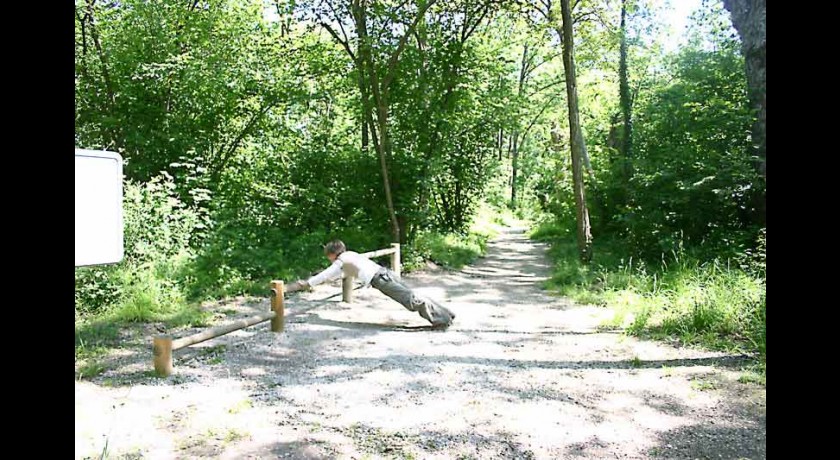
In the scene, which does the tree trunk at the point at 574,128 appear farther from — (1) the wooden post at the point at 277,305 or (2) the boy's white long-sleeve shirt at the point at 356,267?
(1) the wooden post at the point at 277,305

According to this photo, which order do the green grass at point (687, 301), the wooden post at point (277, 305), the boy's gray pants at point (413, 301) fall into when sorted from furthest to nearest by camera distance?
the boy's gray pants at point (413, 301), the wooden post at point (277, 305), the green grass at point (687, 301)

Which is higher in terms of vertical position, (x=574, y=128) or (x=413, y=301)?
(x=574, y=128)

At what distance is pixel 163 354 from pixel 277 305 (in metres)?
1.95

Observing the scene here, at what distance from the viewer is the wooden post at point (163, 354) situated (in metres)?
5.39

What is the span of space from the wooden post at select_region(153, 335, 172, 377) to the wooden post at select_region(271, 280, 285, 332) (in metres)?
1.83

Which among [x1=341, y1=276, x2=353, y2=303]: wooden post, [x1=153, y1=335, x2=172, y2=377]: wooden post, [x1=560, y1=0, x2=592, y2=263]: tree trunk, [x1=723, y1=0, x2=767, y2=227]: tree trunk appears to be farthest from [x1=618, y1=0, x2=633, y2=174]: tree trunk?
[x1=153, y1=335, x2=172, y2=377]: wooden post

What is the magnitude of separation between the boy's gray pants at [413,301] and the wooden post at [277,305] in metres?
1.13

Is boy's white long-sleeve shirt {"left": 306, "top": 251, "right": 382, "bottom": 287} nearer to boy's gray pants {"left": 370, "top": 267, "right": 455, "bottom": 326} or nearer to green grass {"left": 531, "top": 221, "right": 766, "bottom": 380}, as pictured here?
boy's gray pants {"left": 370, "top": 267, "right": 455, "bottom": 326}

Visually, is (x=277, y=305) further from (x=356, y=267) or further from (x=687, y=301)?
(x=687, y=301)

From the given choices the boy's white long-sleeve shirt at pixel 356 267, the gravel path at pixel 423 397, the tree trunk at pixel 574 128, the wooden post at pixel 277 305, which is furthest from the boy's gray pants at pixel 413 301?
the tree trunk at pixel 574 128

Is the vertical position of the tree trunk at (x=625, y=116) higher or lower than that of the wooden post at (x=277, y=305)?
higher

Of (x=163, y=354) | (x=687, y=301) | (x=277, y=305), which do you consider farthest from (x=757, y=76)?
(x=163, y=354)

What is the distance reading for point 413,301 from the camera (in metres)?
7.66
